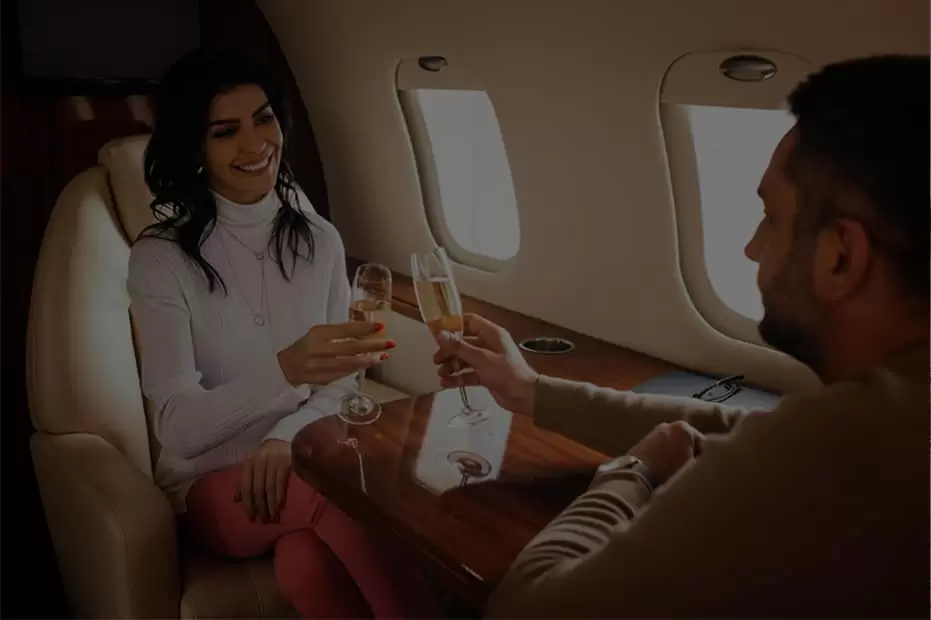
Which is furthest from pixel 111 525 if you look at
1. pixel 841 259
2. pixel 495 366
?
pixel 841 259

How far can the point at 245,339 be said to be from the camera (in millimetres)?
1848

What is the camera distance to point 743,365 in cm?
207

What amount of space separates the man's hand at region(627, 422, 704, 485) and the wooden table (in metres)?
0.14

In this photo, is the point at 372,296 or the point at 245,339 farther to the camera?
the point at 245,339

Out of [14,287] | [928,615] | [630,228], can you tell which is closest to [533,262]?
[630,228]

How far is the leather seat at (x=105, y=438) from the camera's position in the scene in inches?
65.6

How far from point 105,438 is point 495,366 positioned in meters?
0.90

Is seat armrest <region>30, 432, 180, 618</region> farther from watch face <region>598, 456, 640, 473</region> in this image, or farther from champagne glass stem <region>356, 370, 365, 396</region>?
watch face <region>598, 456, 640, 473</region>

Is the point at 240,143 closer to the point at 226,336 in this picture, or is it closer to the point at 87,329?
the point at 226,336

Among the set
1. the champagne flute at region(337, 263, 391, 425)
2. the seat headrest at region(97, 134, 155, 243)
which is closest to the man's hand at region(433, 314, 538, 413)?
the champagne flute at region(337, 263, 391, 425)

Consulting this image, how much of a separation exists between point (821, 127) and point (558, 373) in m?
1.31

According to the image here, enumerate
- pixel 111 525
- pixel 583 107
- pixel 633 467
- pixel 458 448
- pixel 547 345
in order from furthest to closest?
pixel 547 345 < pixel 583 107 < pixel 111 525 < pixel 458 448 < pixel 633 467

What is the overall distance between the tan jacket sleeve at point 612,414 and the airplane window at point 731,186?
588 millimetres

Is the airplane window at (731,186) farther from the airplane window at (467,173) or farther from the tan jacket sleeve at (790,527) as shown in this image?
the tan jacket sleeve at (790,527)
